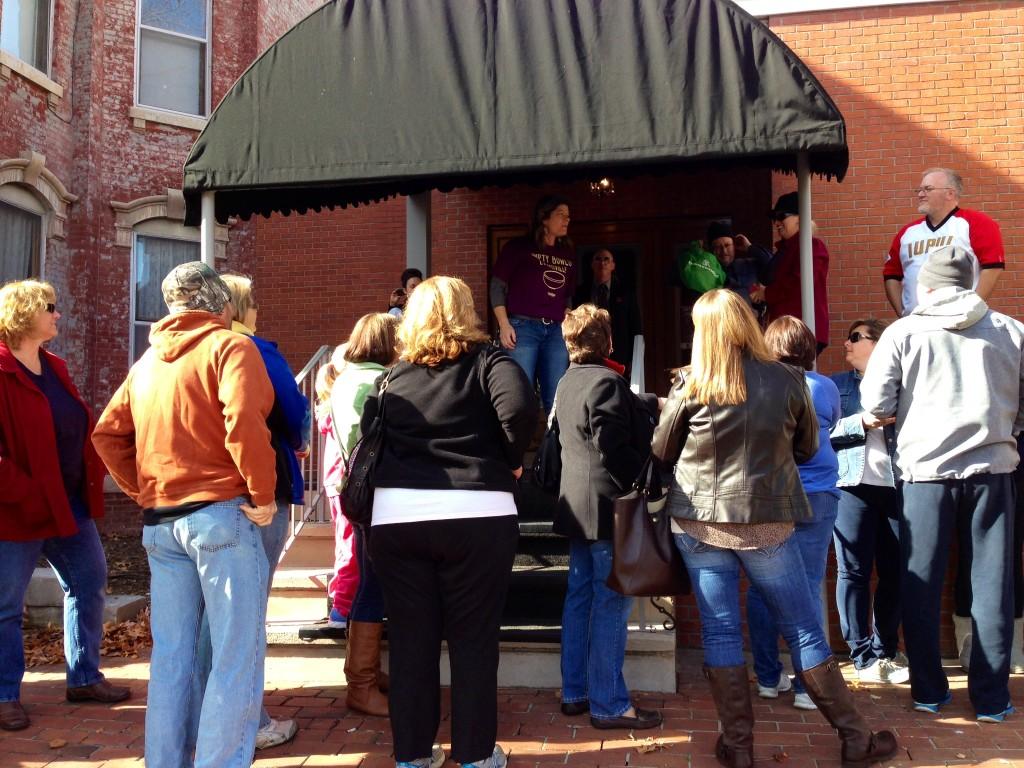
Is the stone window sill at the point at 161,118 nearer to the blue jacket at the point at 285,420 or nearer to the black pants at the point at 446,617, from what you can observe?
the blue jacket at the point at 285,420

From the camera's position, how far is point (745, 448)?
11.8 ft

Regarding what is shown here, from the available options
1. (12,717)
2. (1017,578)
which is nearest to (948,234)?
(1017,578)

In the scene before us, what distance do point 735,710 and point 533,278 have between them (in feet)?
11.9

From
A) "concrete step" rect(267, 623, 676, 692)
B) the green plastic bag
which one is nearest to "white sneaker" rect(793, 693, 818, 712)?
"concrete step" rect(267, 623, 676, 692)

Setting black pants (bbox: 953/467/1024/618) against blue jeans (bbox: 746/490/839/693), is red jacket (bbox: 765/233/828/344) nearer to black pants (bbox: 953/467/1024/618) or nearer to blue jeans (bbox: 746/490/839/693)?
black pants (bbox: 953/467/1024/618)

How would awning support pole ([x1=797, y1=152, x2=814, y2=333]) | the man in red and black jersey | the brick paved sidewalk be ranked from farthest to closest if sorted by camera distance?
awning support pole ([x1=797, y1=152, x2=814, y2=333]) → the man in red and black jersey → the brick paved sidewalk

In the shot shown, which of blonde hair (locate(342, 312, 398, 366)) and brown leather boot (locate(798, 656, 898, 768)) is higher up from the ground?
blonde hair (locate(342, 312, 398, 366))

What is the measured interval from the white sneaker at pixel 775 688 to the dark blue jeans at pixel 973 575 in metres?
0.66

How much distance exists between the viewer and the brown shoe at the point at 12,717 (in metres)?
4.27

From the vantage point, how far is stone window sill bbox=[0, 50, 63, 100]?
9703mm

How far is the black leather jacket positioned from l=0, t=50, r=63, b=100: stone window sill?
366 inches

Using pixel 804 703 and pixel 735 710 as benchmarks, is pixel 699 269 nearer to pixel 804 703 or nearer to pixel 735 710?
pixel 804 703

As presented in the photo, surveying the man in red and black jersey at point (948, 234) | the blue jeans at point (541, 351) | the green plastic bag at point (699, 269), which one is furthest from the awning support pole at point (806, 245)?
the blue jeans at point (541, 351)

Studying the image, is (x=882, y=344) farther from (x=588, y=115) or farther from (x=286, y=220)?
(x=286, y=220)
